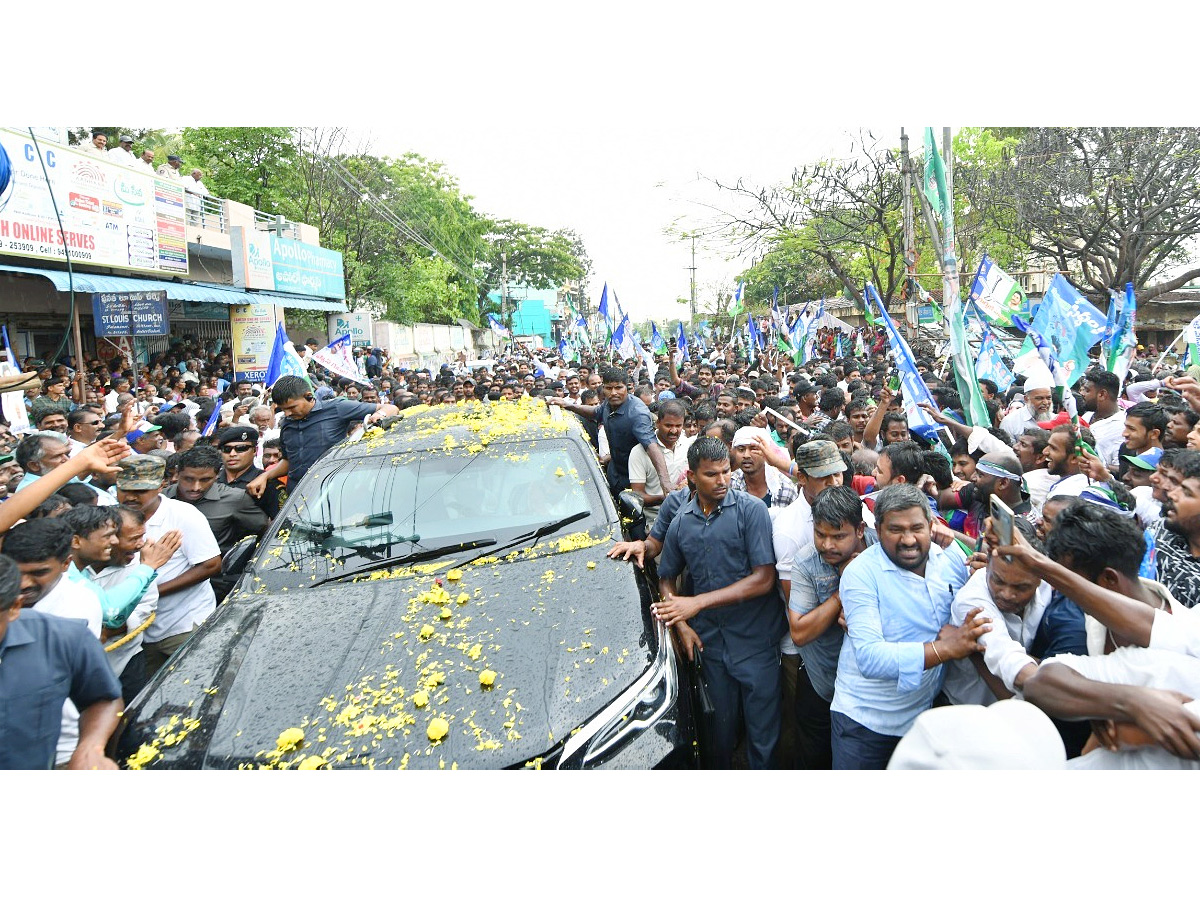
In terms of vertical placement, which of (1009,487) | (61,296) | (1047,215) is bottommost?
(1009,487)

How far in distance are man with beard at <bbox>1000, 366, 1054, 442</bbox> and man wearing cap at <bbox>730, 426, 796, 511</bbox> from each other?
3.37 meters

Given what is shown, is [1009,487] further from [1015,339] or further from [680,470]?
[1015,339]

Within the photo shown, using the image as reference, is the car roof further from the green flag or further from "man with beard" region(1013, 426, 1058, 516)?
the green flag

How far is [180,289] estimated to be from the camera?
15.0 m

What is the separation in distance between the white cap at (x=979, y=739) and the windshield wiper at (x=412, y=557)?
105 inches

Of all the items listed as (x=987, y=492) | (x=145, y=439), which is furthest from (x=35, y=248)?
(x=987, y=492)

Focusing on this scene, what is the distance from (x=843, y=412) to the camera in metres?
7.66

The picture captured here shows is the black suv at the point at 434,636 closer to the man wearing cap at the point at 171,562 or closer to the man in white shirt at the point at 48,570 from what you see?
the man in white shirt at the point at 48,570

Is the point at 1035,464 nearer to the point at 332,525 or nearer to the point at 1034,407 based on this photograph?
the point at 1034,407

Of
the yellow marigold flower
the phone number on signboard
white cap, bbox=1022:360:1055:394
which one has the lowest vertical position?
the yellow marigold flower

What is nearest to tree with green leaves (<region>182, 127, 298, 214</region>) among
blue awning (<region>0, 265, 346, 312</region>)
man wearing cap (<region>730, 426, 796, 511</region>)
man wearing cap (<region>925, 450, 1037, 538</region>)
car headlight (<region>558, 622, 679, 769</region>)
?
blue awning (<region>0, 265, 346, 312</region>)

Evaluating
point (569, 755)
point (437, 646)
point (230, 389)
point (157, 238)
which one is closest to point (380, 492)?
point (437, 646)

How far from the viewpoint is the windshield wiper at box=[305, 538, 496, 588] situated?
3553 mm

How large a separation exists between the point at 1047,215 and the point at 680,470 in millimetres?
13719
